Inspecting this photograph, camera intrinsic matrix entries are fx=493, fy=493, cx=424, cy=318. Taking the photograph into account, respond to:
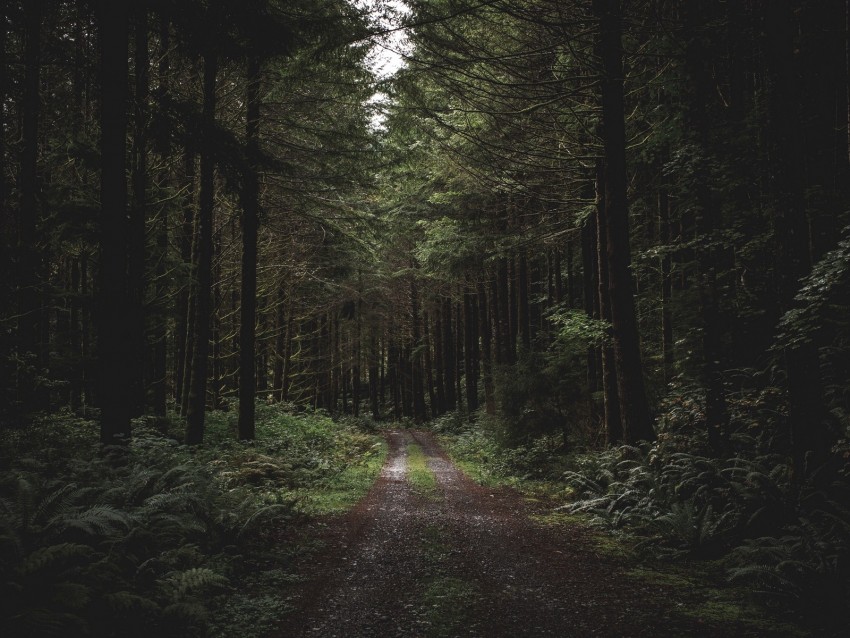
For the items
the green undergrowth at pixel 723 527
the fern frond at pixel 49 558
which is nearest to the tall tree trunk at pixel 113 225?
the fern frond at pixel 49 558

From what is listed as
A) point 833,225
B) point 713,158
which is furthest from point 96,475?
point 833,225

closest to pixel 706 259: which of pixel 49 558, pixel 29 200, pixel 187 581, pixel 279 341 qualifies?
pixel 187 581

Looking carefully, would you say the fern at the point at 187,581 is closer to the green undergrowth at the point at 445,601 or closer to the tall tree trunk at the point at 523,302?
the green undergrowth at the point at 445,601

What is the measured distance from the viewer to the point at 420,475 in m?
14.8

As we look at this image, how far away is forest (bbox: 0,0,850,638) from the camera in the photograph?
5.31m

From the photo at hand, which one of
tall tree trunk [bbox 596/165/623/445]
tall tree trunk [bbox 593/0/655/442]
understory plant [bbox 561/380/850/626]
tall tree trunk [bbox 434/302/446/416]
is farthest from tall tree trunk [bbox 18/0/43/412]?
tall tree trunk [bbox 434/302/446/416]

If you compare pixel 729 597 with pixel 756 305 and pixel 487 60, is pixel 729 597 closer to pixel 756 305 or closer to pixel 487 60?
pixel 756 305

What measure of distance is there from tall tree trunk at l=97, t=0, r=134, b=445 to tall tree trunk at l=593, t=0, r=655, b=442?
9.04 metres

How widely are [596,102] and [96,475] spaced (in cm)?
1209

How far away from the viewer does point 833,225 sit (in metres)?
7.89

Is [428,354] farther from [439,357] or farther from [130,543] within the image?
[130,543]

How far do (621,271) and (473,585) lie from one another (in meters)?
7.00

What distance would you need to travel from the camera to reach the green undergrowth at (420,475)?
40.7ft

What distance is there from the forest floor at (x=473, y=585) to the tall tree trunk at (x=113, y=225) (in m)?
4.07
